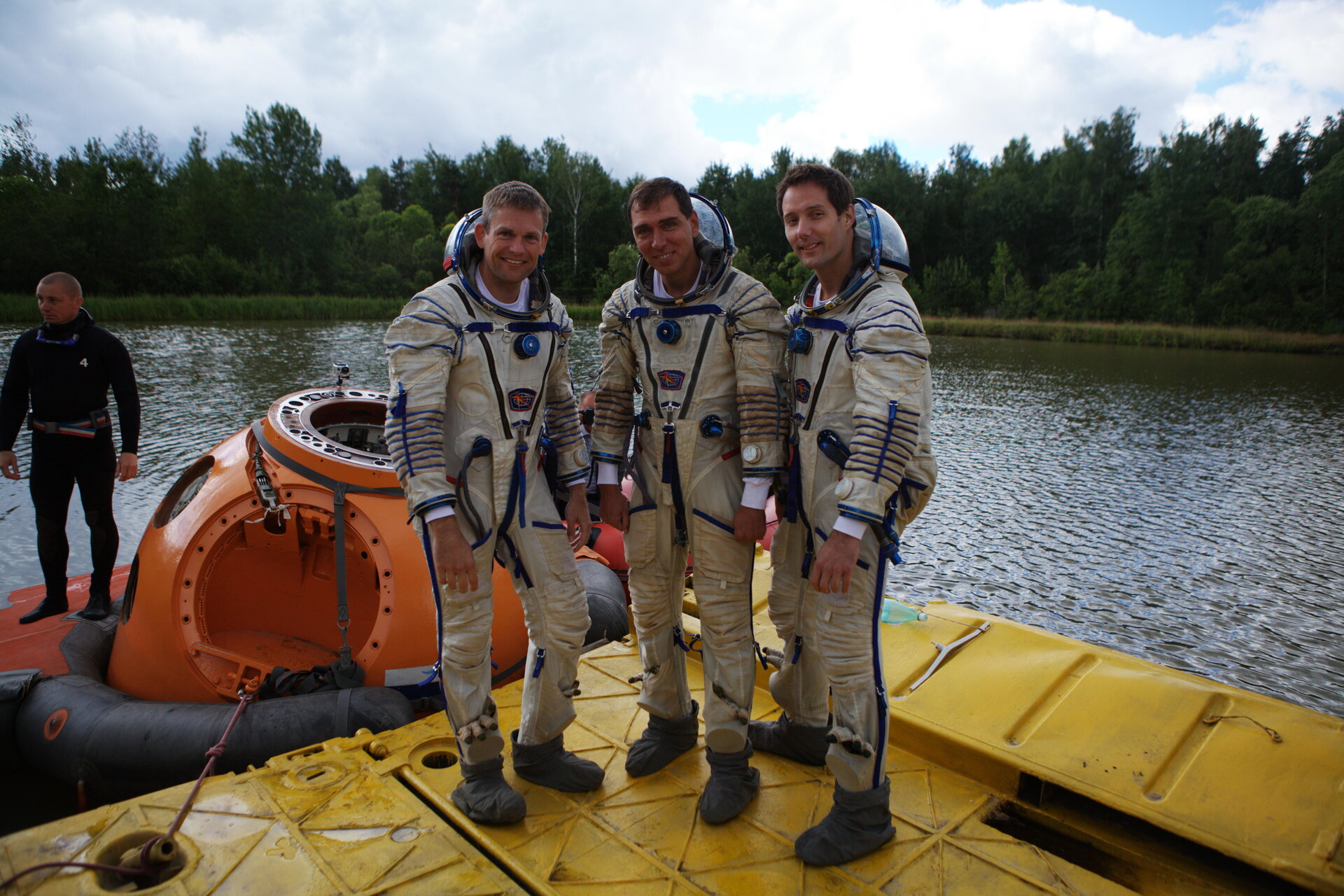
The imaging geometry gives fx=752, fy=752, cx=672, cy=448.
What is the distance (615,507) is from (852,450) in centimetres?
110

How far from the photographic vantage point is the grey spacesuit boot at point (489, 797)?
2.81 meters

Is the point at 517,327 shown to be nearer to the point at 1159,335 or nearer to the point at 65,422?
the point at 65,422

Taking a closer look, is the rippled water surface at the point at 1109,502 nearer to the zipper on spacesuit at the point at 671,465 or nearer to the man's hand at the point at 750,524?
the man's hand at the point at 750,524

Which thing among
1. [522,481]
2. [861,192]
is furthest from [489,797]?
[861,192]

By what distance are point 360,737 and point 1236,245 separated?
5202 centimetres

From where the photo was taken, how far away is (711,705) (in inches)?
119

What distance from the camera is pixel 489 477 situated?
9.41 ft

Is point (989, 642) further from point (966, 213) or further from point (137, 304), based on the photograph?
point (966, 213)

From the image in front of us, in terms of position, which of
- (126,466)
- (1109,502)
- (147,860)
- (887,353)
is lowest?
→ (1109,502)

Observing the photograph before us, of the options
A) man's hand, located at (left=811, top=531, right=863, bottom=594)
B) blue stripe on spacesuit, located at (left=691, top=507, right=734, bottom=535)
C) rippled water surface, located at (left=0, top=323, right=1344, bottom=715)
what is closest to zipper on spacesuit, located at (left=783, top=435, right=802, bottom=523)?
blue stripe on spacesuit, located at (left=691, top=507, right=734, bottom=535)

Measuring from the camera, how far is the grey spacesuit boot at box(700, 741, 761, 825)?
285cm

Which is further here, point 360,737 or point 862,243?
point 360,737

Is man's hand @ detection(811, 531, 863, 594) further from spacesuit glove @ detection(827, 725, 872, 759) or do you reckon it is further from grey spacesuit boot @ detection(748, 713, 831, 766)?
grey spacesuit boot @ detection(748, 713, 831, 766)

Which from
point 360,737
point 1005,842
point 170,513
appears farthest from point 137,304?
point 1005,842
